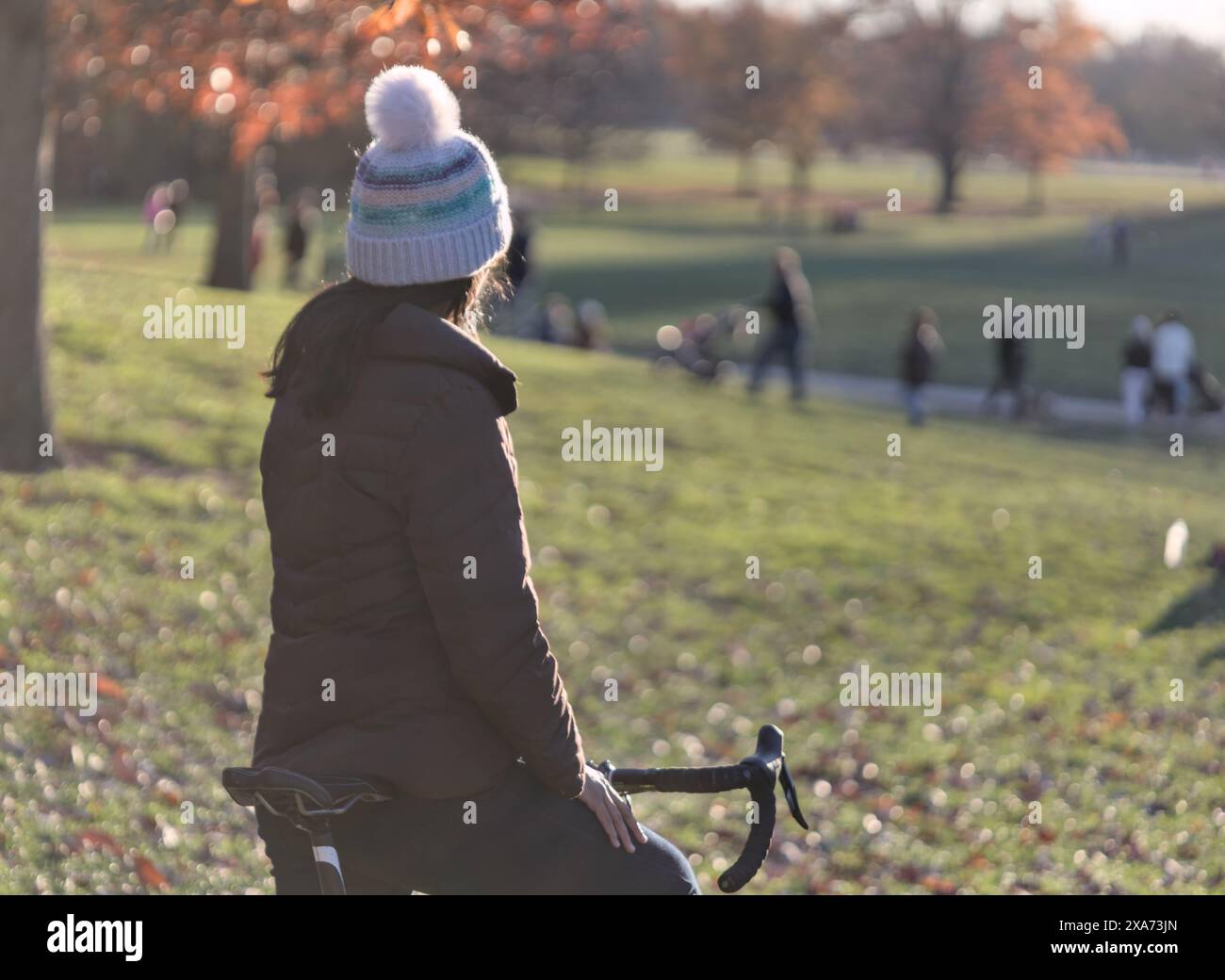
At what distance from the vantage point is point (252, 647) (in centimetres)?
841

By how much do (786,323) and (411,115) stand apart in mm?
18605

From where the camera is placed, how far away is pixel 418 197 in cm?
295

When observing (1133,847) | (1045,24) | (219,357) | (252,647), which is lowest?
→ (1133,847)

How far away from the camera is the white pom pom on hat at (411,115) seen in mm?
2984

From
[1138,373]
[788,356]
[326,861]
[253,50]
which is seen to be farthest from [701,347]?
[326,861]

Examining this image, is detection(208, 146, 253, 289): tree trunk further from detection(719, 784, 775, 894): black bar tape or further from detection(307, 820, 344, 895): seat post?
detection(307, 820, 344, 895): seat post

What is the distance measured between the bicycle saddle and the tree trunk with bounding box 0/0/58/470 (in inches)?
305

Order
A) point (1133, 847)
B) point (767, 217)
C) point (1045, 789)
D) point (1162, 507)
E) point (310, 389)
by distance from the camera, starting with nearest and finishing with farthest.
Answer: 1. point (310, 389)
2. point (1133, 847)
3. point (1045, 789)
4. point (1162, 507)
5. point (767, 217)

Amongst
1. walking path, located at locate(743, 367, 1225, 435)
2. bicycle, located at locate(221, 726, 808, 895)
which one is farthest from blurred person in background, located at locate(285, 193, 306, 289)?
bicycle, located at locate(221, 726, 808, 895)

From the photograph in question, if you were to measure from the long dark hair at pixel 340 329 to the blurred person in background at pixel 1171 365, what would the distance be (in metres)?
21.0

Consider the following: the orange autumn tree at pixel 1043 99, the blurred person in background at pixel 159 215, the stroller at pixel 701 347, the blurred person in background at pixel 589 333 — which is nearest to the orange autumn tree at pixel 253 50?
the stroller at pixel 701 347

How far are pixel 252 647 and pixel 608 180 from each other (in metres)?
79.6
